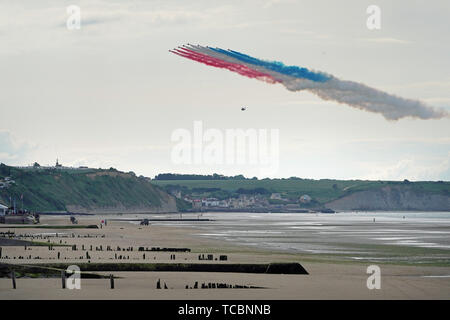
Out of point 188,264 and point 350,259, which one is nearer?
point 188,264

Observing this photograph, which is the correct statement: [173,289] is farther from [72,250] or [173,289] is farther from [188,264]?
[72,250]

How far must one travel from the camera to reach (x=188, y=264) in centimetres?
5766

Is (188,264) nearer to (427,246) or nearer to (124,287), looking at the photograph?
(124,287)
